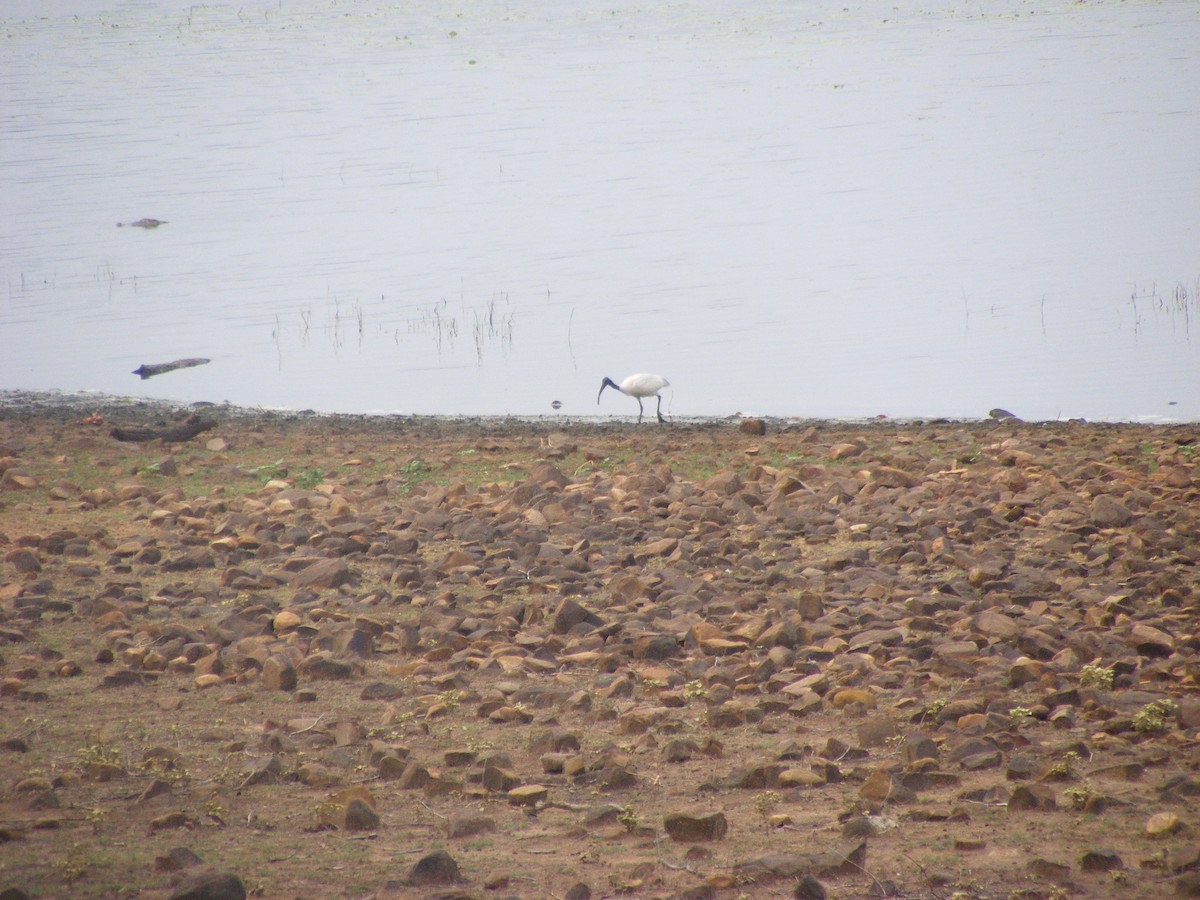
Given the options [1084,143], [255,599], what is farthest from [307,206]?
[255,599]

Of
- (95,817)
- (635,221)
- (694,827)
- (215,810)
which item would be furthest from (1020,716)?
(635,221)

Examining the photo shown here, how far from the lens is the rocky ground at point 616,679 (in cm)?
419

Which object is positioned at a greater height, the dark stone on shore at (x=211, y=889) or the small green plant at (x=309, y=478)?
the small green plant at (x=309, y=478)

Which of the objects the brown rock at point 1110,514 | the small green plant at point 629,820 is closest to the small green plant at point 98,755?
the small green plant at point 629,820

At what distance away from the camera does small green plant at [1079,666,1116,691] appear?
5.31m

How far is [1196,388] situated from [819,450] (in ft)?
16.5

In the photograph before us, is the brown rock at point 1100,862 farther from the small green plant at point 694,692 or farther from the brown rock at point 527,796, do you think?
the small green plant at point 694,692

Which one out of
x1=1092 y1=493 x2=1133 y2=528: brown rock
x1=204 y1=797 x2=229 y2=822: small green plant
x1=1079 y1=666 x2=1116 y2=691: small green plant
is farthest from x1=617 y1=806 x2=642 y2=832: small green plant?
x1=1092 y1=493 x2=1133 y2=528: brown rock

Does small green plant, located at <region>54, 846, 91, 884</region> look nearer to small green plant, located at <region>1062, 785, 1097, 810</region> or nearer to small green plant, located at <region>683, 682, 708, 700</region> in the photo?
small green plant, located at <region>683, 682, 708, 700</region>

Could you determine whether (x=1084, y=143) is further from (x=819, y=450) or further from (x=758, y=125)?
(x=819, y=450)

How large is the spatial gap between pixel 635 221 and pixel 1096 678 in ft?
61.6

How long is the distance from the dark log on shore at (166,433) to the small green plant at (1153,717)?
28.5 feet

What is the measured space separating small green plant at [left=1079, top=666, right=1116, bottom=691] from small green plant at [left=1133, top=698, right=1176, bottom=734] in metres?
0.29

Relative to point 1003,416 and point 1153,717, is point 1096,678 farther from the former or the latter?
point 1003,416
